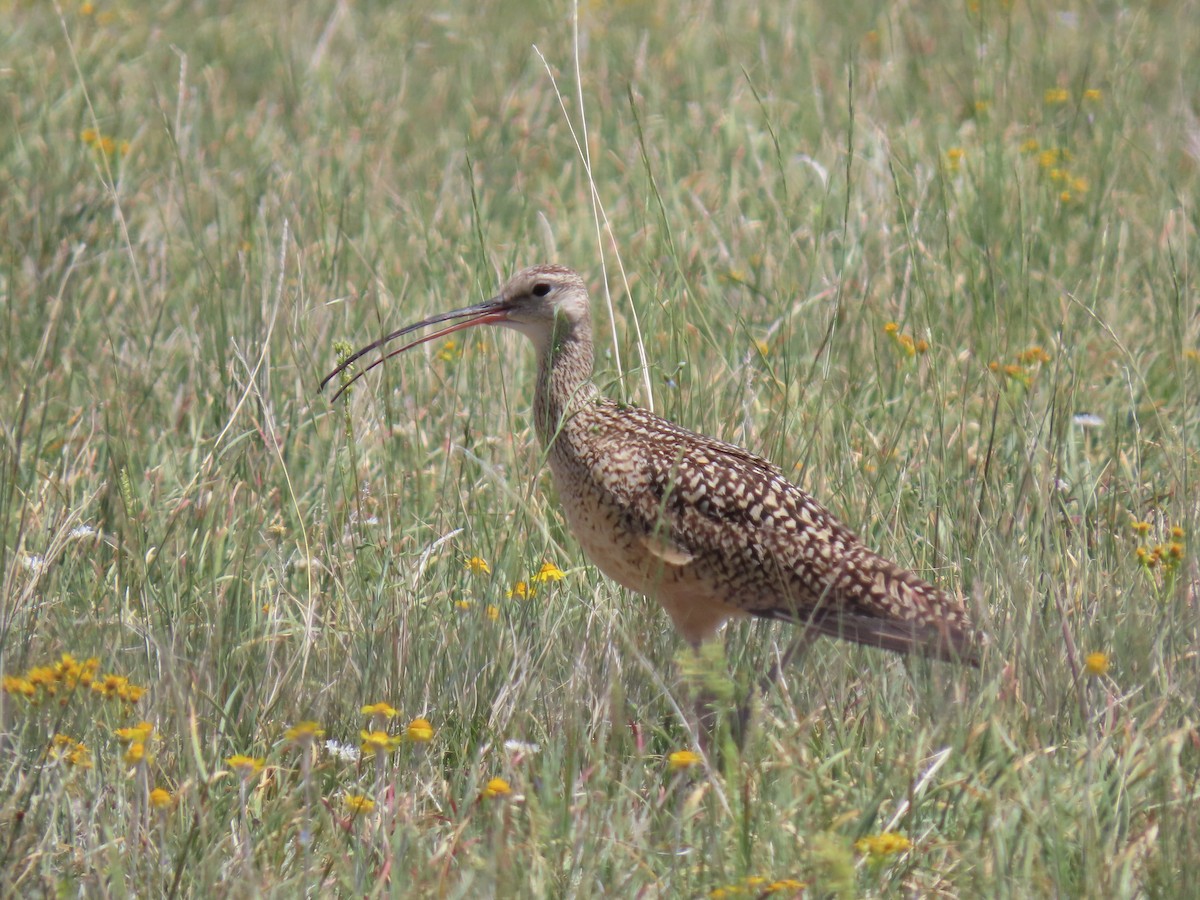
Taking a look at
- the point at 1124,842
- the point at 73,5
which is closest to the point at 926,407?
the point at 1124,842

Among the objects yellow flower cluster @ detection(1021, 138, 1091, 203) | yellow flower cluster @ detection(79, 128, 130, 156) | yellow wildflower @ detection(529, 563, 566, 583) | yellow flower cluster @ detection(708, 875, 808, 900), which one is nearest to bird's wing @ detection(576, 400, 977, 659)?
yellow wildflower @ detection(529, 563, 566, 583)

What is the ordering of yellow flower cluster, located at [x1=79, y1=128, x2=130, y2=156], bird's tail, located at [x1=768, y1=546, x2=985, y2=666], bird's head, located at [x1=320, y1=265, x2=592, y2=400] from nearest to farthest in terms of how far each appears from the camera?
1. bird's tail, located at [x1=768, y1=546, x2=985, y2=666]
2. bird's head, located at [x1=320, y1=265, x2=592, y2=400]
3. yellow flower cluster, located at [x1=79, y1=128, x2=130, y2=156]

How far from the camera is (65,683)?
3207 mm

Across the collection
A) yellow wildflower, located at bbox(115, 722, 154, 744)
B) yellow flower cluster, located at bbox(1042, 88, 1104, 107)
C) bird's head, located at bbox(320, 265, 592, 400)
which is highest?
yellow flower cluster, located at bbox(1042, 88, 1104, 107)

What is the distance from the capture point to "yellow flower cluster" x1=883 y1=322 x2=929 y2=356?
5.07 metres

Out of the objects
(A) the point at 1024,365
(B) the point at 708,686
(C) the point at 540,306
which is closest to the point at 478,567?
(C) the point at 540,306

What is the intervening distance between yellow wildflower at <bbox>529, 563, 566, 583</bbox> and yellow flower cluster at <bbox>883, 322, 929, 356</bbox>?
1470 millimetres

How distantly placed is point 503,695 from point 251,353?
1827mm

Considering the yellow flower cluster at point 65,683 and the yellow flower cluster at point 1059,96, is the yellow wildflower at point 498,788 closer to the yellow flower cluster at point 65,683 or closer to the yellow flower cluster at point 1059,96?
the yellow flower cluster at point 65,683

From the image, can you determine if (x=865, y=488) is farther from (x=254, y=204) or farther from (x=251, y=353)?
(x=254, y=204)

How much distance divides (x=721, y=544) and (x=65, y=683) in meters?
1.47

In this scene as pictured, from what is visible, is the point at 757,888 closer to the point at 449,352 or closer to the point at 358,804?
the point at 358,804

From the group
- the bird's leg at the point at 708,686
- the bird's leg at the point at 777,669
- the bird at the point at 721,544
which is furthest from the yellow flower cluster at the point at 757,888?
the bird at the point at 721,544

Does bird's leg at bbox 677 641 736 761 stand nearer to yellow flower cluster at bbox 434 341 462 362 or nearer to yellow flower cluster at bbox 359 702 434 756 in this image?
yellow flower cluster at bbox 359 702 434 756
